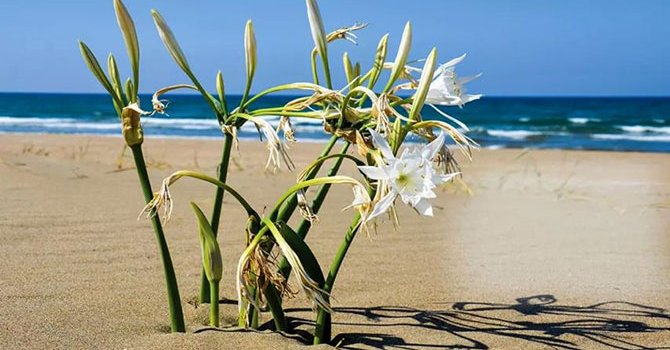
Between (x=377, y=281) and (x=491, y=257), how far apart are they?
74cm

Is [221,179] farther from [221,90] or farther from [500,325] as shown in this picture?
[500,325]

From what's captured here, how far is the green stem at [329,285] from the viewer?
1835mm

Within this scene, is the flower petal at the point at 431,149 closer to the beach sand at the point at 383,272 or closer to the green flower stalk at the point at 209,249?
the beach sand at the point at 383,272

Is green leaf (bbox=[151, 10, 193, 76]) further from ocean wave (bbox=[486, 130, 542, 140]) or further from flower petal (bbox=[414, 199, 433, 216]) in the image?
ocean wave (bbox=[486, 130, 542, 140])

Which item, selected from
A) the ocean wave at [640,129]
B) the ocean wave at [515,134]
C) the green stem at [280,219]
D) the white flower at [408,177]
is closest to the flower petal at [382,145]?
the white flower at [408,177]

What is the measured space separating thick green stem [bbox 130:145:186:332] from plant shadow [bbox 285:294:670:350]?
33 centimetres

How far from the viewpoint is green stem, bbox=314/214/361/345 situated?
1.83m

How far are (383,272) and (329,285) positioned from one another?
1.14 metres

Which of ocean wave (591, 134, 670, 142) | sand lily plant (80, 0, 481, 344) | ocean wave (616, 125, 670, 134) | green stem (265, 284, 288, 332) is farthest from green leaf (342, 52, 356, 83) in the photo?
ocean wave (616, 125, 670, 134)

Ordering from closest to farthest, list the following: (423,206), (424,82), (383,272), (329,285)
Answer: (423,206), (424,82), (329,285), (383,272)

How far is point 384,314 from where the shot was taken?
239cm

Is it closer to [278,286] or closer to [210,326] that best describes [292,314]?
[210,326]

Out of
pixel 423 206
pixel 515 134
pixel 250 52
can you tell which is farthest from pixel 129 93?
pixel 515 134

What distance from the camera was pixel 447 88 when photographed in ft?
5.94
